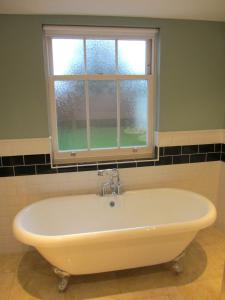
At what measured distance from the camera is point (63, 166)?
2.37 metres

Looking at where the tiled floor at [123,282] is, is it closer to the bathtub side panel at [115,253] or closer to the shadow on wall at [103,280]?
the shadow on wall at [103,280]

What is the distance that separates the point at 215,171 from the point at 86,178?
1.43 meters

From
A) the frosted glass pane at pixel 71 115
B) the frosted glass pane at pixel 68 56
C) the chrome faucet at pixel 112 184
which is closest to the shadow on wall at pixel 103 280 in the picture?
the chrome faucet at pixel 112 184

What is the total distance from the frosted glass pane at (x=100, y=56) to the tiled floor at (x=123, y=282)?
6.20ft

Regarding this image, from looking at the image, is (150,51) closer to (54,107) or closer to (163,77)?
(163,77)

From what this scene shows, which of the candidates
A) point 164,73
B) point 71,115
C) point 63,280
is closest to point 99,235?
point 63,280

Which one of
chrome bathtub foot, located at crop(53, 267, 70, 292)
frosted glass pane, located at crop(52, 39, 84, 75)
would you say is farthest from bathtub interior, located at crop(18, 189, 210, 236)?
frosted glass pane, located at crop(52, 39, 84, 75)

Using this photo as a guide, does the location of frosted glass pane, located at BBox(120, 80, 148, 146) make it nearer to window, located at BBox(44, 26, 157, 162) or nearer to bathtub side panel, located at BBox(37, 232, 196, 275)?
window, located at BBox(44, 26, 157, 162)

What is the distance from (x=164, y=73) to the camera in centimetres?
238

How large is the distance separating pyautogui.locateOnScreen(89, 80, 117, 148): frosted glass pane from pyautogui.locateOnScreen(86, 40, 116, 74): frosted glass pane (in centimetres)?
12

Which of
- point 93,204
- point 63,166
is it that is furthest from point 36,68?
point 93,204

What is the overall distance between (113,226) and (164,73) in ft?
5.20

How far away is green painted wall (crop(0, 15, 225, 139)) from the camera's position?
2.10 meters

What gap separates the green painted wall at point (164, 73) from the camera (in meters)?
2.10
